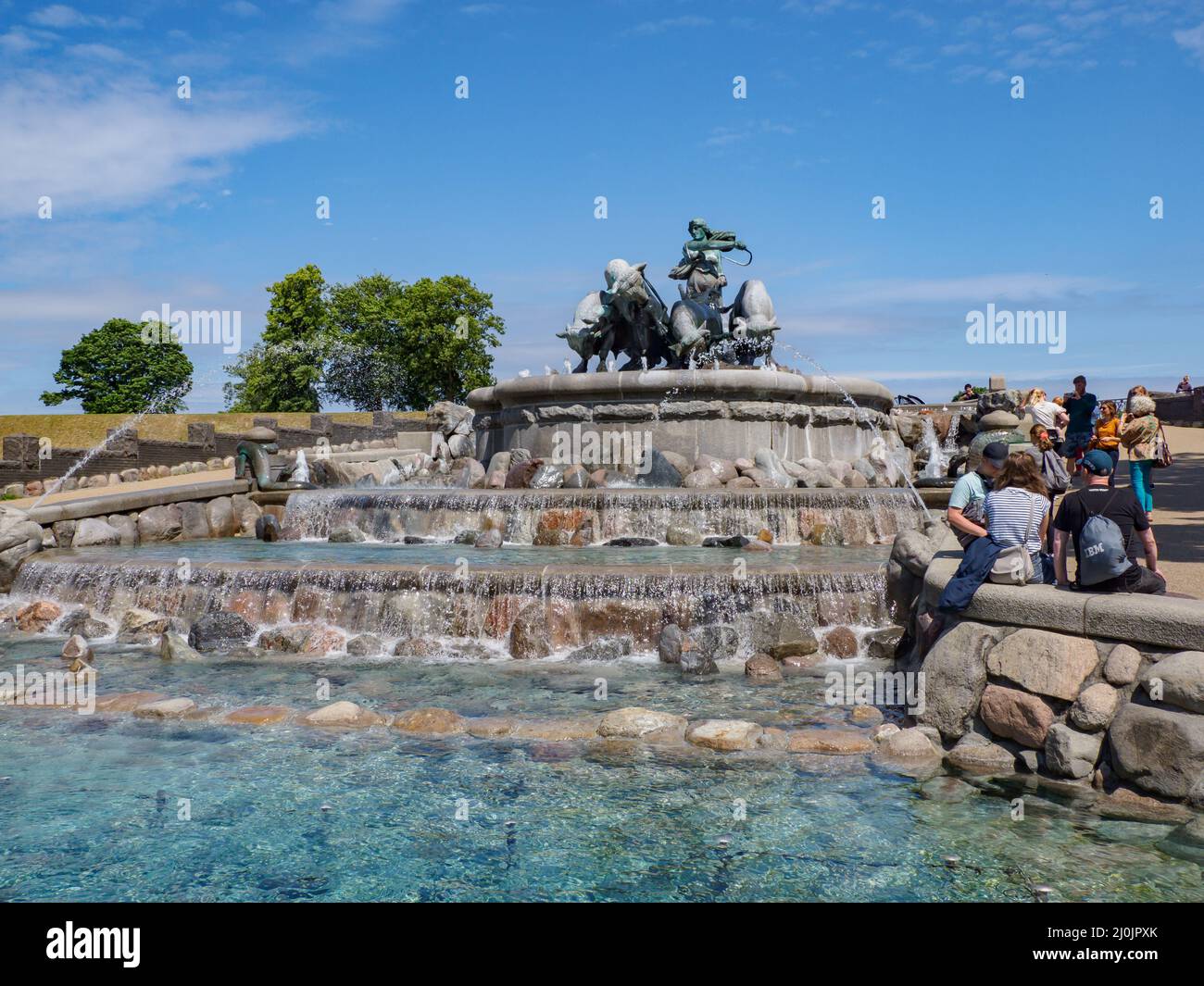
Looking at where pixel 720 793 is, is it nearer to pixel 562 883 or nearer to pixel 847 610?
pixel 562 883

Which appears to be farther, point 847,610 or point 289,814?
point 847,610

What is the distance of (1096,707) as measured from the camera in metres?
5.39

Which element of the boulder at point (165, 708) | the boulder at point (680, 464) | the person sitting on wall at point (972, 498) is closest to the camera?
the person sitting on wall at point (972, 498)

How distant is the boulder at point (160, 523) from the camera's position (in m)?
16.4

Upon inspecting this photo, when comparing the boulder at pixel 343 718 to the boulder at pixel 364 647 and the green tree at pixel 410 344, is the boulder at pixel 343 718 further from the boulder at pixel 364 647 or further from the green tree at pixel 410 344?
the green tree at pixel 410 344

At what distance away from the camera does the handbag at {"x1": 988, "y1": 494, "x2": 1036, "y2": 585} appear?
6.32 metres

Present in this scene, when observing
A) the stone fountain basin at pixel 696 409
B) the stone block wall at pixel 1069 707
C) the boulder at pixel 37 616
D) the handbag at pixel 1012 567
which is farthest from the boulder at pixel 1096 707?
the stone fountain basin at pixel 696 409

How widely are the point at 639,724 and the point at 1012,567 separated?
269cm

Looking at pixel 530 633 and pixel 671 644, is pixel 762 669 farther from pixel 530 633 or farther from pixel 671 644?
pixel 530 633

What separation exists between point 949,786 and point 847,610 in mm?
4151

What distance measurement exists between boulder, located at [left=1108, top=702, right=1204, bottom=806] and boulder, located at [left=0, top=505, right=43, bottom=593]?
41.0 feet

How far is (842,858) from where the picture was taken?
15.0 ft

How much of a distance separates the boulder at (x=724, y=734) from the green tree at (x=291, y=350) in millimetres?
59020

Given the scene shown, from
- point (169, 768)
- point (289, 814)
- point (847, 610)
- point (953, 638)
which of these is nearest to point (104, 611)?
point (169, 768)
